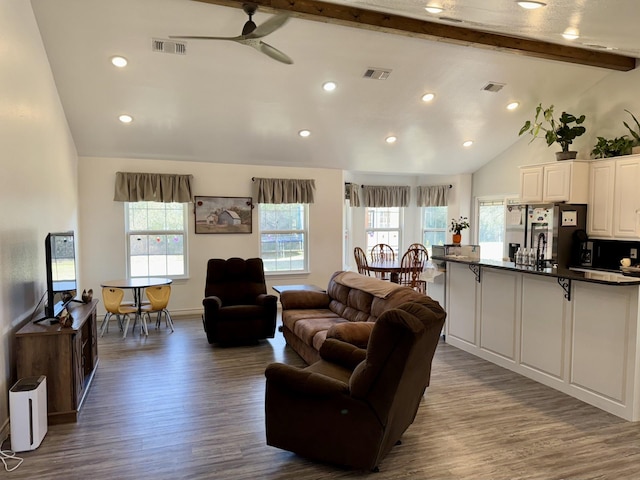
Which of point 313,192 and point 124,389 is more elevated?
point 313,192

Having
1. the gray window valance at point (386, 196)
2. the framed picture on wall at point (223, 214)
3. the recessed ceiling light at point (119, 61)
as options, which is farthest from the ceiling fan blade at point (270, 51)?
the gray window valance at point (386, 196)

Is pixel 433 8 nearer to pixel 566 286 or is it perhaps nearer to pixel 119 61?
pixel 566 286

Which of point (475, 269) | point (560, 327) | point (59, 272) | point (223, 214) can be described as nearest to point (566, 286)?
point (560, 327)

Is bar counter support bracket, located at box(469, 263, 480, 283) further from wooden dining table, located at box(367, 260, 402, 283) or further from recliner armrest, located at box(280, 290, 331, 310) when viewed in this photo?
wooden dining table, located at box(367, 260, 402, 283)

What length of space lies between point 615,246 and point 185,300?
6.04 m

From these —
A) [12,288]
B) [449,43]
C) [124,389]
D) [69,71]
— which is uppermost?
[449,43]

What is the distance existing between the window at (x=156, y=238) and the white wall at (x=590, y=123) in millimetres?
5380

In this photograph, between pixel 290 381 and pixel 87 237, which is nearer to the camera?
pixel 290 381

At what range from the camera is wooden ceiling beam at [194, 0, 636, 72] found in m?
3.56

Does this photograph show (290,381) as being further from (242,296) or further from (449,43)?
(449,43)

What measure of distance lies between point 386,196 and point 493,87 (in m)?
3.65

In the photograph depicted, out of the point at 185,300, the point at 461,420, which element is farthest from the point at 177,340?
the point at 461,420

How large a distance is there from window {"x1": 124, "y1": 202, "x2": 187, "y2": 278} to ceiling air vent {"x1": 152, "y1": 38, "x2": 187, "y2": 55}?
2749 millimetres

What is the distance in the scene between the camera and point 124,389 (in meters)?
3.58
